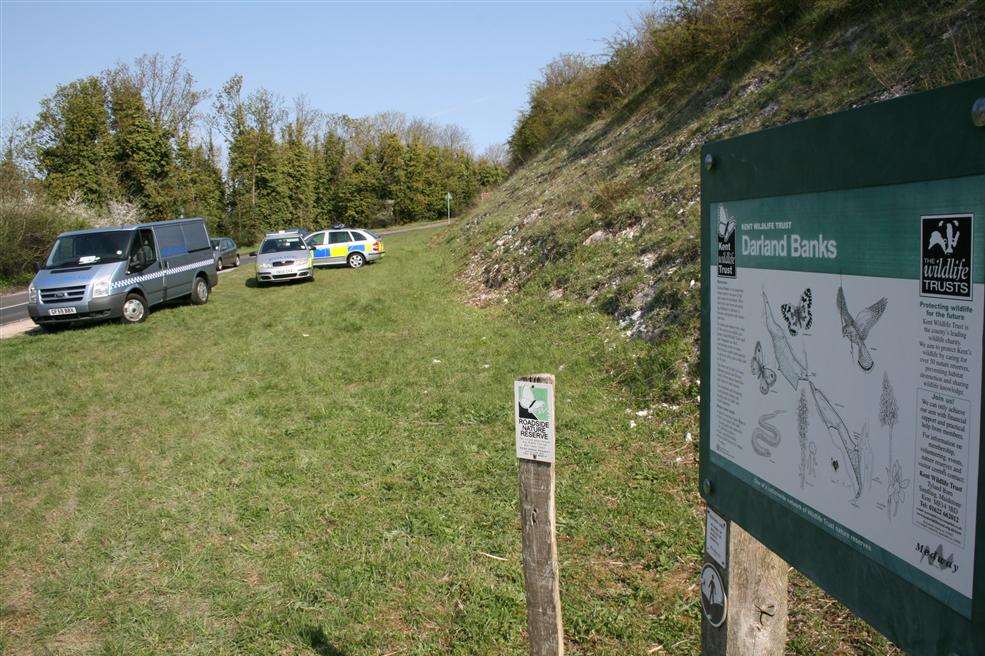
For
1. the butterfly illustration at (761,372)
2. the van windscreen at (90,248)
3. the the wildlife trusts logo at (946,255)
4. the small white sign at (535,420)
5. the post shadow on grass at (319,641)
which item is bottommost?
the post shadow on grass at (319,641)

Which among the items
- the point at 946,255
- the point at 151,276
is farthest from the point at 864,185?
the point at 151,276

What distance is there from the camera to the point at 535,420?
2.63 metres

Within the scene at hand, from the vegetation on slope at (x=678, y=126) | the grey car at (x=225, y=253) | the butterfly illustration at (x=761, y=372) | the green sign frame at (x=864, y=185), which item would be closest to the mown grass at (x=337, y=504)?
the vegetation on slope at (x=678, y=126)

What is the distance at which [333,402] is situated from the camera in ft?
26.7

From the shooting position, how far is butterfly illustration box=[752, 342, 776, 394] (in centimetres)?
197

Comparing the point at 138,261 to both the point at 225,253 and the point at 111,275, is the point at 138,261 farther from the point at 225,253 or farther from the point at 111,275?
the point at 225,253

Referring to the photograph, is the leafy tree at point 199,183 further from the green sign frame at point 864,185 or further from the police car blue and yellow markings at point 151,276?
the green sign frame at point 864,185

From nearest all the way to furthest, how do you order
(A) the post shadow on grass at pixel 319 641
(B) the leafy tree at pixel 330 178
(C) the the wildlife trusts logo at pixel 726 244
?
(C) the the wildlife trusts logo at pixel 726 244 → (A) the post shadow on grass at pixel 319 641 → (B) the leafy tree at pixel 330 178

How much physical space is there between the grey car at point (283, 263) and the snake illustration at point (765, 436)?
2009cm

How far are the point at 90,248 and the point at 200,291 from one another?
304cm

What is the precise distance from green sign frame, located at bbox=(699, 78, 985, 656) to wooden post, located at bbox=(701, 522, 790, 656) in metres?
0.15

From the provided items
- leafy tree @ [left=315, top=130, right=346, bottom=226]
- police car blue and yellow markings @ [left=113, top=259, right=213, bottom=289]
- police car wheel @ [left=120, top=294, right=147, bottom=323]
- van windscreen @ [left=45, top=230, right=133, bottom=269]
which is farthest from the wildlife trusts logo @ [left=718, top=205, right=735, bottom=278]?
leafy tree @ [left=315, top=130, right=346, bottom=226]

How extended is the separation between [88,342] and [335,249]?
41.4 feet

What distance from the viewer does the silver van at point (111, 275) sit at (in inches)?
544
